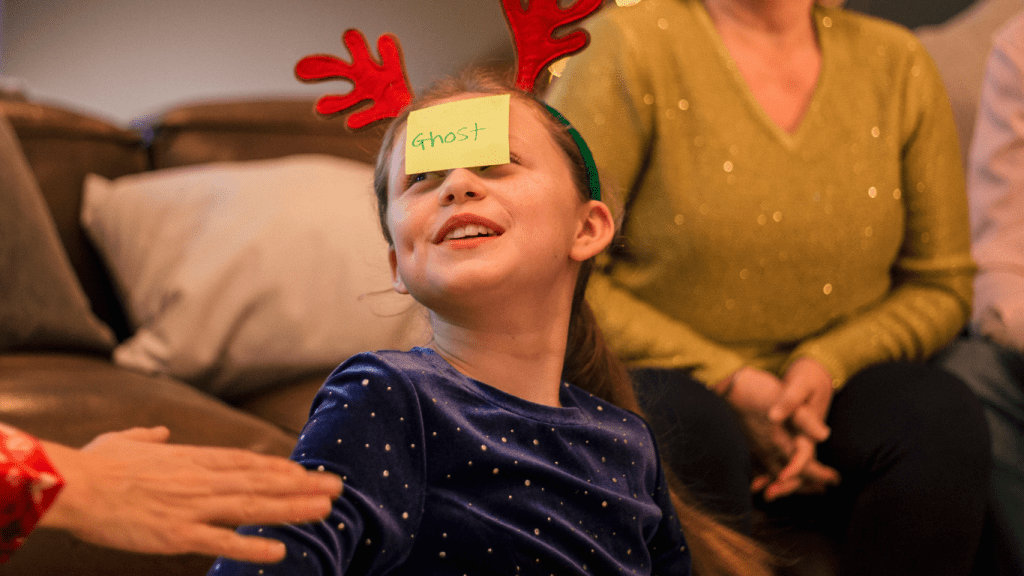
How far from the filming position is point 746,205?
1.07m

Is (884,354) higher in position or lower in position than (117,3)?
lower

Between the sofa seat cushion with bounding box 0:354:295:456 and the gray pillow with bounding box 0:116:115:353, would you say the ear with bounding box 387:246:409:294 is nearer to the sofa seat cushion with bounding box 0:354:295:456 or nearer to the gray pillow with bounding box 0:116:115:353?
the sofa seat cushion with bounding box 0:354:295:456

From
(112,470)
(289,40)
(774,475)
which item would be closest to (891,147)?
(774,475)

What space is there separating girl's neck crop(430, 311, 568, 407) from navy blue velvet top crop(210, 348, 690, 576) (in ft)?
0.11

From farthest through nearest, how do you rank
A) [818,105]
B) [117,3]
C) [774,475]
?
[117,3]
[818,105]
[774,475]

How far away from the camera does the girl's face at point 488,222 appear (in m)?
0.68

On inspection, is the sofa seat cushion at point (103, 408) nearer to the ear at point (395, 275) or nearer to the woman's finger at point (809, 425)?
the ear at point (395, 275)

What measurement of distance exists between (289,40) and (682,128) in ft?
4.94

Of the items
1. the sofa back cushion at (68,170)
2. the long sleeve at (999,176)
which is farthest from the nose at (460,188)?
the sofa back cushion at (68,170)

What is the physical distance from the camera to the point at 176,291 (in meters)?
1.35

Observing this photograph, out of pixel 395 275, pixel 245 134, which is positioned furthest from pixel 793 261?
pixel 245 134

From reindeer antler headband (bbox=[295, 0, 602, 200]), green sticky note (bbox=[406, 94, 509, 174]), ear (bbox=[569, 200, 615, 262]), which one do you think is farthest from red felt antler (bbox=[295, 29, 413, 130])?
ear (bbox=[569, 200, 615, 262])

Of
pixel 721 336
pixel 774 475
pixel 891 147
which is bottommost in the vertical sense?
pixel 774 475

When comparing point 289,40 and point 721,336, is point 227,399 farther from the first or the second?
point 289,40
